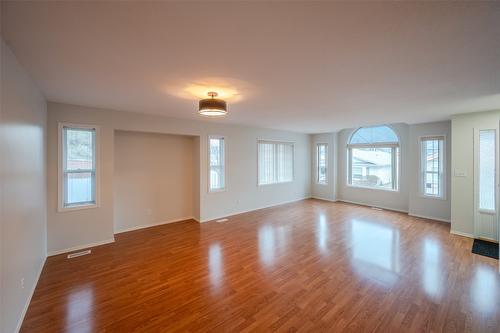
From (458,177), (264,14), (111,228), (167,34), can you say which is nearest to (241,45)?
(264,14)

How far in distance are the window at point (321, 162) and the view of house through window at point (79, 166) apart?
6.93m

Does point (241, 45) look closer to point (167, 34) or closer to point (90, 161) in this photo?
point (167, 34)

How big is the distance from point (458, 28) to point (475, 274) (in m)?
3.26

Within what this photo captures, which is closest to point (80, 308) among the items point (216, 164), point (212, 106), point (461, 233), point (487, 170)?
point (212, 106)

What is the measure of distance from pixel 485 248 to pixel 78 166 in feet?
24.0

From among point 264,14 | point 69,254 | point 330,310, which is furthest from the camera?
point 69,254

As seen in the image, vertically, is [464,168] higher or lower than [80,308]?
higher

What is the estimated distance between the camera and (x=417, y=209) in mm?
5645

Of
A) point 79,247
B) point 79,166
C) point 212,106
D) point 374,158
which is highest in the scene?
point 212,106

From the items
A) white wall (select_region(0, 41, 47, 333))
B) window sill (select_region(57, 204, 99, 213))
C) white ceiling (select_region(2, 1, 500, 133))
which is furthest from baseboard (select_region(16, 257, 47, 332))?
white ceiling (select_region(2, 1, 500, 133))

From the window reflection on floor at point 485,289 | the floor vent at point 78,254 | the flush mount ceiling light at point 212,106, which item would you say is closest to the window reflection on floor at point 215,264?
the floor vent at point 78,254

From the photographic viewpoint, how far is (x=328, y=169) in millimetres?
7750

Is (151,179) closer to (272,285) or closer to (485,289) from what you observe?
(272,285)

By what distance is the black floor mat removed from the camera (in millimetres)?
3492
